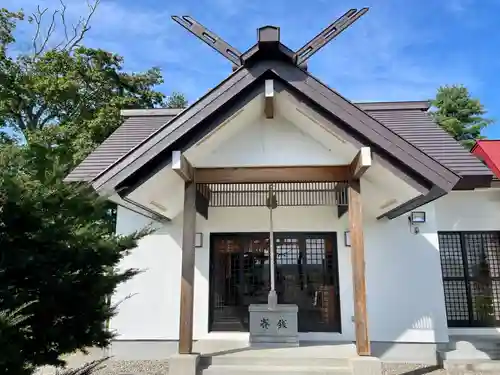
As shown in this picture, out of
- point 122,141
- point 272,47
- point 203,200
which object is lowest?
point 203,200

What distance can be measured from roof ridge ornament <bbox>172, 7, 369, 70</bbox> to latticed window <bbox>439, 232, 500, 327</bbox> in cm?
511

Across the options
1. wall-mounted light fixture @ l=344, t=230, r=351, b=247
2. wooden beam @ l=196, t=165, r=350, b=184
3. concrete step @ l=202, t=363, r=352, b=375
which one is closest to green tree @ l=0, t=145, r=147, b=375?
concrete step @ l=202, t=363, r=352, b=375

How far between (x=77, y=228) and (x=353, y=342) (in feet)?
18.4

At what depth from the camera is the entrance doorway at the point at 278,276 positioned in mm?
7961

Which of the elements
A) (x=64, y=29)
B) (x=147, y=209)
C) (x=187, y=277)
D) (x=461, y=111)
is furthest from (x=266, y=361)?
(x=461, y=111)

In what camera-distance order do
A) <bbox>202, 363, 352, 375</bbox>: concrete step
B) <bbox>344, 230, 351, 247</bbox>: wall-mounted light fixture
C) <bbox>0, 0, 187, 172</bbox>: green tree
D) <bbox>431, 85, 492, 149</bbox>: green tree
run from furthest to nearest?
<bbox>431, 85, 492, 149</bbox>: green tree
<bbox>0, 0, 187, 172</bbox>: green tree
<bbox>344, 230, 351, 247</bbox>: wall-mounted light fixture
<bbox>202, 363, 352, 375</bbox>: concrete step

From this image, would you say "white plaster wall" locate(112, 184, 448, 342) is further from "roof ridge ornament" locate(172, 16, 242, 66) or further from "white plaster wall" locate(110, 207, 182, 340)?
"roof ridge ornament" locate(172, 16, 242, 66)

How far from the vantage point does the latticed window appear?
26.6ft

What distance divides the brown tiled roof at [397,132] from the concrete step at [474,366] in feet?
9.59

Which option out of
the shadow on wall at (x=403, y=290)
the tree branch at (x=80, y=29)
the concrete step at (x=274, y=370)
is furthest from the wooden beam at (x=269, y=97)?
the tree branch at (x=80, y=29)

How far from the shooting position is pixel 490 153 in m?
9.31

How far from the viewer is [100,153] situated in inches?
308

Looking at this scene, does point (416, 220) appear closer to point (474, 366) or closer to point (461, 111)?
point (474, 366)

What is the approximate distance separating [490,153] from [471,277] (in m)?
3.10
